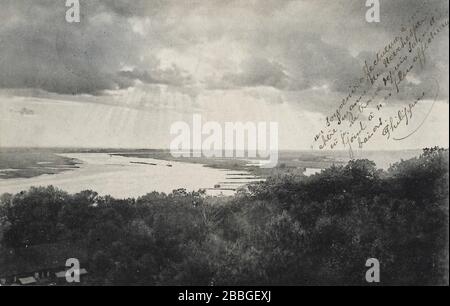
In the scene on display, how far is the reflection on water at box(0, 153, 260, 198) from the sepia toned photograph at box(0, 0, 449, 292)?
0.02m

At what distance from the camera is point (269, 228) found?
17.0 ft

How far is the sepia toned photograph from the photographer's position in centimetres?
505

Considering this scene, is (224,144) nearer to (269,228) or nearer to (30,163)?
(269,228)

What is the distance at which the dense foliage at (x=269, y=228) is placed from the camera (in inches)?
198

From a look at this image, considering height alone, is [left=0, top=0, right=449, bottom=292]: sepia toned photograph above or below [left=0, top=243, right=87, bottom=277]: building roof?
above

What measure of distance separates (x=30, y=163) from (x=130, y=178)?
1154 mm

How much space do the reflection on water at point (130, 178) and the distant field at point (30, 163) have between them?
6 centimetres

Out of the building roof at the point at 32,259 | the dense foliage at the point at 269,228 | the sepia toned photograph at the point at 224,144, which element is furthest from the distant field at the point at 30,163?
the building roof at the point at 32,259

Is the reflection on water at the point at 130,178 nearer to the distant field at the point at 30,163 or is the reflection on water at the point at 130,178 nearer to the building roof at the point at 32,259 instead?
the distant field at the point at 30,163

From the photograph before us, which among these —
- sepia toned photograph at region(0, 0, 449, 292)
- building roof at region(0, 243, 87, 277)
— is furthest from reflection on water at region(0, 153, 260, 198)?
building roof at region(0, 243, 87, 277)

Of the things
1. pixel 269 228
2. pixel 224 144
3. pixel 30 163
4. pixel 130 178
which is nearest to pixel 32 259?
pixel 30 163

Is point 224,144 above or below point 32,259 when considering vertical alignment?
above

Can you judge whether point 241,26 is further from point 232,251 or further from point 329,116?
point 232,251

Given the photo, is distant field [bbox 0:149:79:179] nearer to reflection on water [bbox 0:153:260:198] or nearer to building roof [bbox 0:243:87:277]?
reflection on water [bbox 0:153:260:198]
